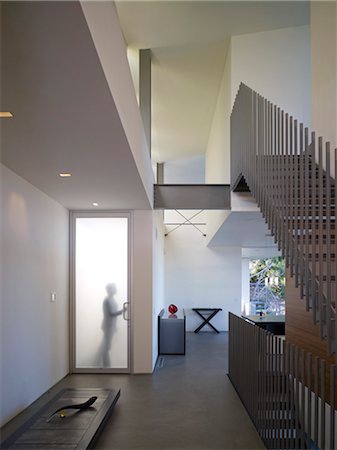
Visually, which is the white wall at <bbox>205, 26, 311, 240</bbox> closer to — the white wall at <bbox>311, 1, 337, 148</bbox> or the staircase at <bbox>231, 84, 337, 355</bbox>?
the white wall at <bbox>311, 1, 337, 148</bbox>

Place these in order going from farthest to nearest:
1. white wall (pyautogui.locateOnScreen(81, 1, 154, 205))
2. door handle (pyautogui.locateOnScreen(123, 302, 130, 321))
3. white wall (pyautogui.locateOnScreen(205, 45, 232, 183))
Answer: white wall (pyautogui.locateOnScreen(205, 45, 232, 183))
door handle (pyautogui.locateOnScreen(123, 302, 130, 321))
white wall (pyautogui.locateOnScreen(81, 1, 154, 205))

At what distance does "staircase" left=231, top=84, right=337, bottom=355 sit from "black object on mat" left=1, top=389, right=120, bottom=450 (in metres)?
2.46

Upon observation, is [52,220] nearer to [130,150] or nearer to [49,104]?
[130,150]

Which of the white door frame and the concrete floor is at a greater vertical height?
the white door frame

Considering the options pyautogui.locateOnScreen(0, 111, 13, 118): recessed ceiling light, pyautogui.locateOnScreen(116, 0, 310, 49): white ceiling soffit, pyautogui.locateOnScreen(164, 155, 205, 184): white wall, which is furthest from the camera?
pyautogui.locateOnScreen(164, 155, 205, 184): white wall

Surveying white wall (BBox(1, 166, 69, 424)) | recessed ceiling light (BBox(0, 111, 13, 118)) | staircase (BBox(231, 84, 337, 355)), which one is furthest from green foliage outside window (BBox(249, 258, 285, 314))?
recessed ceiling light (BBox(0, 111, 13, 118))

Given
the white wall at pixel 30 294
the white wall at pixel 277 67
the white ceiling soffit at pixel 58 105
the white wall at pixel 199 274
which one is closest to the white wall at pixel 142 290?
the white wall at pixel 30 294

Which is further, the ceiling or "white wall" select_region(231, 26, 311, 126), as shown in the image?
"white wall" select_region(231, 26, 311, 126)

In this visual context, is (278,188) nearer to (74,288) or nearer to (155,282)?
(74,288)

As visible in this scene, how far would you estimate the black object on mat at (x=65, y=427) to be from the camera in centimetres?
388

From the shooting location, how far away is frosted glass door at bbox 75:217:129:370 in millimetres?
7352

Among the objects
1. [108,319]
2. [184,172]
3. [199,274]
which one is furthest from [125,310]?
[184,172]

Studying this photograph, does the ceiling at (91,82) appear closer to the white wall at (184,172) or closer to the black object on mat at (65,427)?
the black object on mat at (65,427)

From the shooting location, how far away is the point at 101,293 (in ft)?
24.5
